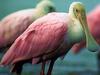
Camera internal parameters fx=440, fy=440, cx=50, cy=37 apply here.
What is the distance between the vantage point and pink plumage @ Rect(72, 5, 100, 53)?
3.08 metres

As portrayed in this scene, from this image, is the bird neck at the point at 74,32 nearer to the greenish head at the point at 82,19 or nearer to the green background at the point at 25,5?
the greenish head at the point at 82,19

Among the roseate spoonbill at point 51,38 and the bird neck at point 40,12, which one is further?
the bird neck at point 40,12

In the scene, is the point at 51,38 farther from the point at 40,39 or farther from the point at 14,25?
the point at 14,25

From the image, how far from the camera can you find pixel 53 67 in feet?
10.2

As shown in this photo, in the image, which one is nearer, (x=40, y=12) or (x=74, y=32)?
(x=74, y=32)

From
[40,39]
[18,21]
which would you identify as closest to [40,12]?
[18,21]

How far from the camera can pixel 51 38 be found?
2783 mm

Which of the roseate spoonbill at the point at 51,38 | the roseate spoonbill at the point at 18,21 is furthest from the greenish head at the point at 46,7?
the roseate spoonbill at the point at 51,38

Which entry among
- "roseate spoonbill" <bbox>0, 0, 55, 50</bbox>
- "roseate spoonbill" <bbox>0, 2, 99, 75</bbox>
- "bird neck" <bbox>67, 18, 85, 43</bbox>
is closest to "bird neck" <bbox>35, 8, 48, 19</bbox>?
"roseate spoonbill" <bbox>0, 0, 55, 50</bbox>

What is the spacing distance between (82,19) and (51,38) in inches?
10.6

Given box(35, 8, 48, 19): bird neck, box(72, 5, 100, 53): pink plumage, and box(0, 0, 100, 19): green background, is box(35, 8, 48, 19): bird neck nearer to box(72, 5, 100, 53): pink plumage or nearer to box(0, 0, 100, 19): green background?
box(0, 0, 100, 19): green background

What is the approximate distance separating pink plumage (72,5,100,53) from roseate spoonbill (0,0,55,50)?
0.28 meters

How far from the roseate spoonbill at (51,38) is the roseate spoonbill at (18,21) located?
0.14 metres

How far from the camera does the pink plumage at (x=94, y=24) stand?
10.1 feet
